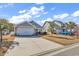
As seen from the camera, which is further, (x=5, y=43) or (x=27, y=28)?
(x=27, y=28)

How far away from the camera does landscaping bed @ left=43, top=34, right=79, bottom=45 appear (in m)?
5.25

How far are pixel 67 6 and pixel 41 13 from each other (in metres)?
0.48

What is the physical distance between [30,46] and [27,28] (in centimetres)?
36

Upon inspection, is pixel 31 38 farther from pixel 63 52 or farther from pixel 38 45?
pixel 63 52

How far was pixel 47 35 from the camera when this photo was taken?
208 inches

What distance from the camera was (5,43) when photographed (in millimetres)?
5145

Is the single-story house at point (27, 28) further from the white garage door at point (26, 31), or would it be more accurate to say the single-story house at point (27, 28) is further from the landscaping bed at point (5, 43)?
the landscaping bed at point (5, 43)

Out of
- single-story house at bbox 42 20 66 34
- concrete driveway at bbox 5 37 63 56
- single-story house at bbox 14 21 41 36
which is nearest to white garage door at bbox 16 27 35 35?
single-story house at bbox 14 21 41 36

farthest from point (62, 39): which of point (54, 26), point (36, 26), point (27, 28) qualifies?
point (27, 28)

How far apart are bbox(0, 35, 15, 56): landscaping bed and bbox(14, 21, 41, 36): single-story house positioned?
6.3 inches

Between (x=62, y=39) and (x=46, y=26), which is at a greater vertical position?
(x=46, y=26)

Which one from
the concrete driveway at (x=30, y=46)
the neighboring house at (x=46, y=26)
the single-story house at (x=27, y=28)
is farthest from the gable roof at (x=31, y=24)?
the concrete driveway at (x=30, y=46)

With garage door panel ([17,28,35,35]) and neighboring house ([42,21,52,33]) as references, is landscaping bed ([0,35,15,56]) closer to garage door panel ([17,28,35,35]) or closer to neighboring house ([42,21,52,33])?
garage door panel ([17,28,35,35])

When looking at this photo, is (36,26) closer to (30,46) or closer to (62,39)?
(30,46)
